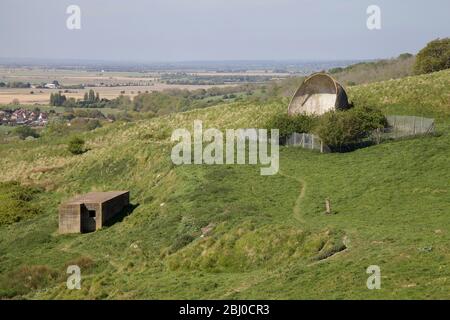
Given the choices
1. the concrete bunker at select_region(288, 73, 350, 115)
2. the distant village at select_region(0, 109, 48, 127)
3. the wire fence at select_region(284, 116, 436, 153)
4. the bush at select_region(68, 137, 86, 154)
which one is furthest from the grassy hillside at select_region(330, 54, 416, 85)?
the distant village at select_region(0, 109, 48, 127)

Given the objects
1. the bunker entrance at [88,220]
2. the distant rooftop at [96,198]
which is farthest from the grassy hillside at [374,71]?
the bunker entrance at [88,220]

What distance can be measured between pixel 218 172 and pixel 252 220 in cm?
1110

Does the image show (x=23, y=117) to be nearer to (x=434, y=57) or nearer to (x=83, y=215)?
(x=434, y=57)

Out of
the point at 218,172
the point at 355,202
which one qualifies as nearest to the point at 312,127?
the point at 218,172

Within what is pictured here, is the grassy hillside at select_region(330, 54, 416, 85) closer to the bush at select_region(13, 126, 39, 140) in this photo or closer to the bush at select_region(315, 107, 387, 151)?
the bush at select_region(13, 126, 39, 140)

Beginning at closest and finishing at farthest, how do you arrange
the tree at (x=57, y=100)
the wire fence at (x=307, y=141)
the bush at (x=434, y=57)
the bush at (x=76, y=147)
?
the wire fence at (x=307, y=141)
the bush at (x=76, y=147)
the bush at (x=434, y=57)
the tree at (x=57, y=100)

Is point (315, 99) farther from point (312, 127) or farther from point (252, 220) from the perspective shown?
point (252, 220)

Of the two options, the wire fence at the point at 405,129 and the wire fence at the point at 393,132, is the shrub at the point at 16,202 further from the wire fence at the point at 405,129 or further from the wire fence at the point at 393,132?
the wire fence at the point at 405,129

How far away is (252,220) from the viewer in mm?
30156

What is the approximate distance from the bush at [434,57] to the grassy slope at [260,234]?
84.0 feet

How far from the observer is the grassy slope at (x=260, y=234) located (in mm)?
22156

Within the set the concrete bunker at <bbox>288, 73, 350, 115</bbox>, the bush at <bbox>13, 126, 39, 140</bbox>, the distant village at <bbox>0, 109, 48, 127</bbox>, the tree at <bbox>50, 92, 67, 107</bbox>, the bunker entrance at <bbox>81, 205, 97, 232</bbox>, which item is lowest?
the distant village at <bbox>0, 109, 48, 127</bbox>

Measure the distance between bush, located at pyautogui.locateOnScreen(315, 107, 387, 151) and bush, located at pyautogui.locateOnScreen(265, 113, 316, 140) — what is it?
76.9 inches

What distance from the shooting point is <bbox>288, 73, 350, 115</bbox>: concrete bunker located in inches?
1999
